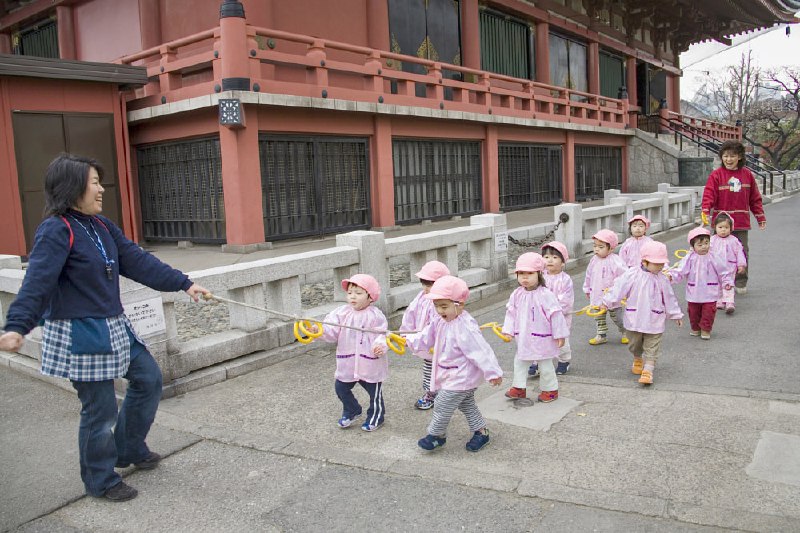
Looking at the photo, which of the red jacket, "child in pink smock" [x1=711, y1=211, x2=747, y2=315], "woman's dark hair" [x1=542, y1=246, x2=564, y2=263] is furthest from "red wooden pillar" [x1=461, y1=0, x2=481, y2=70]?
"woman's dark hair" [x1=542, y1=246, x2=564, y2=263]

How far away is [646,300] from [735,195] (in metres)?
3.58

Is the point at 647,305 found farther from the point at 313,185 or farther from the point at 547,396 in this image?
the point at 313,185

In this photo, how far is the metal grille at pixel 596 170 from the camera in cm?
2111

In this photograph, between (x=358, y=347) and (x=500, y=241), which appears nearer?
(x=358, y=347)

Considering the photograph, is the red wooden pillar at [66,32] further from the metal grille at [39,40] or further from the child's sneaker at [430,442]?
the child's sneaker at [430,442]

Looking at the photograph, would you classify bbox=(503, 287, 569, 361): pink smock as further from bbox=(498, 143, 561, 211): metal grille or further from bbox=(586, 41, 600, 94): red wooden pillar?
bbox=(586, 41, 600, 94): red wooden pillar

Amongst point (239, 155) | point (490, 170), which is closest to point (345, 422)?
point (239, 155)

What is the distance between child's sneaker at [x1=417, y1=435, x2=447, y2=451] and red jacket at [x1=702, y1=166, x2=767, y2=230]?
5.48 metres

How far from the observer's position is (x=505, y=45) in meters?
18.8

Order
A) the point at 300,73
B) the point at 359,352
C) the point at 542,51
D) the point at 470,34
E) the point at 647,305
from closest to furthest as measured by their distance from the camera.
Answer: the point at 359,352 < the point at 647,305 < the point at 300,73 < the point at 470,34 < the point at 542,51

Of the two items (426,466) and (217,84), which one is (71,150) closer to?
(217,84)

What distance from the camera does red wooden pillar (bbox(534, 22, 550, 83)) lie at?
2002 cm

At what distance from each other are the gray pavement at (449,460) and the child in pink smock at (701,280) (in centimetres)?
69

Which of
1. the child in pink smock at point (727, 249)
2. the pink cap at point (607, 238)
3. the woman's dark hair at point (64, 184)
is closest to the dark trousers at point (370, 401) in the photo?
the woman's dark hair at point (64, 184)
